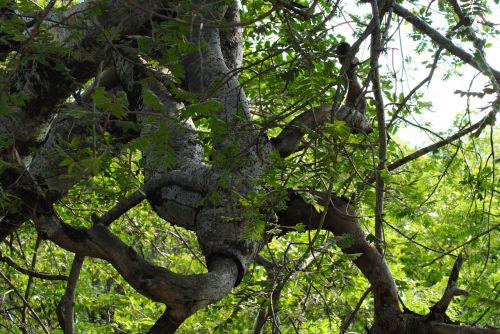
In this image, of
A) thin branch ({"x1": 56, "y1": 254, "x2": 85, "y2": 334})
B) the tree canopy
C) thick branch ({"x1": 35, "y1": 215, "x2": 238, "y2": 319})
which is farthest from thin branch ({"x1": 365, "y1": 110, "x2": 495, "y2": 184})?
thin branch ({"x1": 56, "y1": 254, "x2": 85, "y2": 334})

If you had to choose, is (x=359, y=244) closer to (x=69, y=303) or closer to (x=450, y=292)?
(x=450, y=292)

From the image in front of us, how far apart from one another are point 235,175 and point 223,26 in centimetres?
138

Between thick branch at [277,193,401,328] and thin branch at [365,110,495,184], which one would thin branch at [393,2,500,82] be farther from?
thick branch at [277,193,401,328]

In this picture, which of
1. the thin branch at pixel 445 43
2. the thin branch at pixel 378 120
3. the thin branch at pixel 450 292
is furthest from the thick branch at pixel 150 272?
the thin branch at pixel 445 43

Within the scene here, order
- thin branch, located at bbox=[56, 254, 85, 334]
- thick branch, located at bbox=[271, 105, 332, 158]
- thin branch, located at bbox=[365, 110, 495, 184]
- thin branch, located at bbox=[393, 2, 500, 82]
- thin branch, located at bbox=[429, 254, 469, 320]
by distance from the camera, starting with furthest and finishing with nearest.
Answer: thin branch, located at bbox=[56, 254, 85, 334] → thick branch, located at bbox=[271, 105, 332, 158] → thin branch, located at bbox=[429, 254, 469, 320] → thin branch, located at bbox=[365, 110, 495, 184] → thin branch, located at bbox=[393, 2, 500, 82]

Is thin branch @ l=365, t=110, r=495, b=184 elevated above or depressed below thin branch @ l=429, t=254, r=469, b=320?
above

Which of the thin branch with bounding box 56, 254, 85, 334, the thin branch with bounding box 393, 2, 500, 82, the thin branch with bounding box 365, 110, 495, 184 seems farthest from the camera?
→ the thin branch with bounding box 56, 254, 85, 334

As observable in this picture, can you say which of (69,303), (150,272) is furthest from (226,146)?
(69,303)

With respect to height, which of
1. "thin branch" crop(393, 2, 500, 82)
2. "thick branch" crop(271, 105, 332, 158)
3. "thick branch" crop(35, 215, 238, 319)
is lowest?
"thick branch" crop(35, 215, 238, 319)

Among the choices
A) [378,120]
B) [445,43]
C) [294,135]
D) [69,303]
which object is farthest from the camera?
[69,303]

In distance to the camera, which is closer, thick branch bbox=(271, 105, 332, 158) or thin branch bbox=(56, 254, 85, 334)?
thick branch bbox=(271, 105, 332, 158)

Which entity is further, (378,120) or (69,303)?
(69,303)

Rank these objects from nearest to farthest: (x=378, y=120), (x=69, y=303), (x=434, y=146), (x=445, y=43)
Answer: (x=445, y=43)
(x=378, y=120)
(x=434, y=146)
(x=69, y=303)

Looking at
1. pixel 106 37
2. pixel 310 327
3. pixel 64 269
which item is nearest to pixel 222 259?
pixel 106 37
